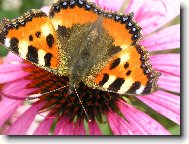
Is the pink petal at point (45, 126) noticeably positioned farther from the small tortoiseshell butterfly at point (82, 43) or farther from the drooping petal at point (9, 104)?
the small tortoiseshell butterfly at point (82, 43)

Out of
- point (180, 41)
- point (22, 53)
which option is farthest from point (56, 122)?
point (180, 41)

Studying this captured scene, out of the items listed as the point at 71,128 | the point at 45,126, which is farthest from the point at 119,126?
the point at 45,126

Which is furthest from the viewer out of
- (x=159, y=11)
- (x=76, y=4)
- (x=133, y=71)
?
(x=159, y=11)

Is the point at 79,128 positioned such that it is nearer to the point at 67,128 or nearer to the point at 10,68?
the point at 67,128

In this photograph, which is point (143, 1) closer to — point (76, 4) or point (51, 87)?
point (76, 4)

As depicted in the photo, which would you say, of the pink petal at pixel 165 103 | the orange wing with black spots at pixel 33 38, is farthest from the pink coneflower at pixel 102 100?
the orange wing with black spots at pixel 33 38
